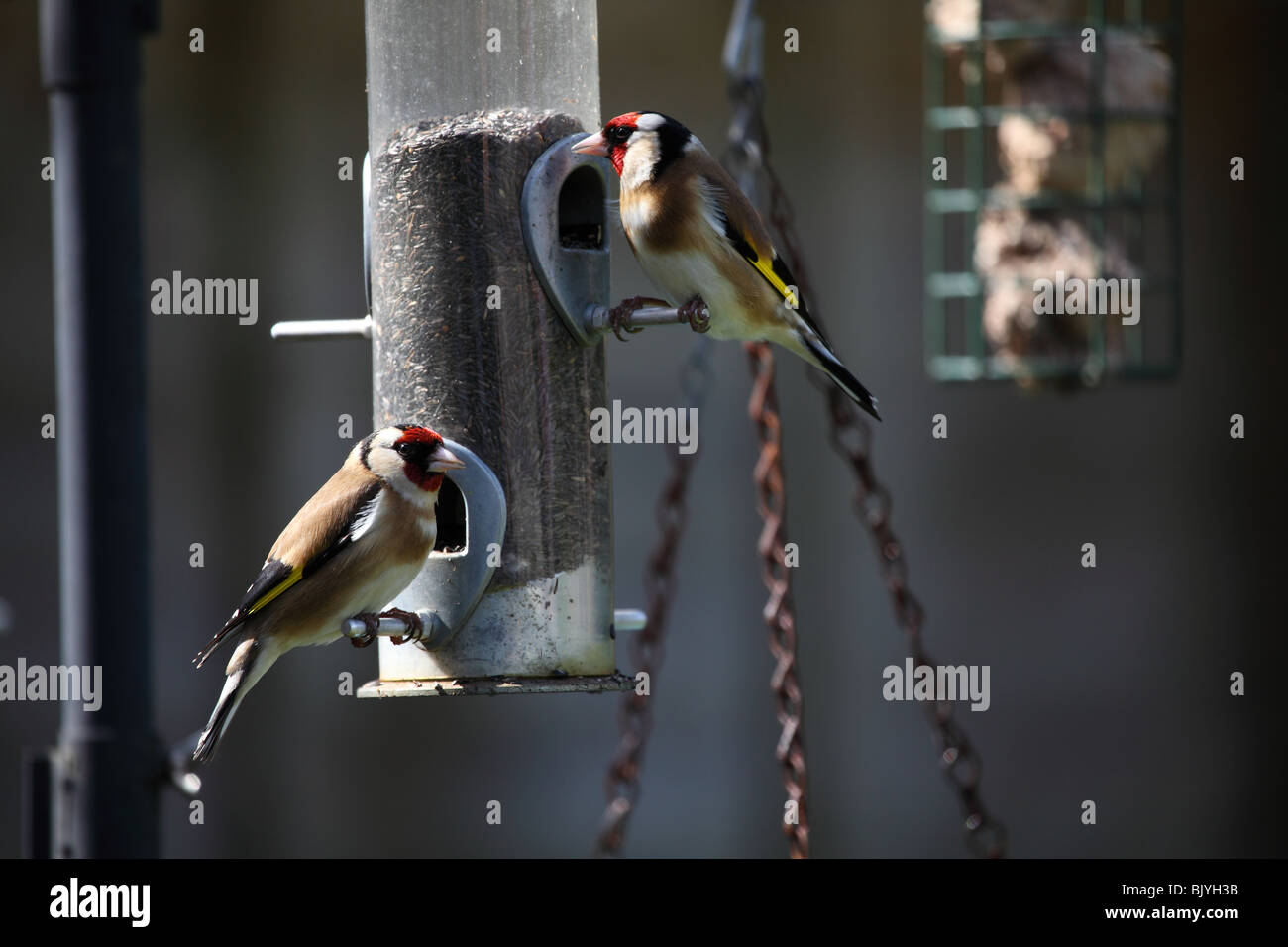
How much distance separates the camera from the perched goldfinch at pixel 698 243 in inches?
166

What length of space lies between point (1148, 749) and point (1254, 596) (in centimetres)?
94

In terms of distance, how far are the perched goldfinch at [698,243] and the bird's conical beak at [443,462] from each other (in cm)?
69

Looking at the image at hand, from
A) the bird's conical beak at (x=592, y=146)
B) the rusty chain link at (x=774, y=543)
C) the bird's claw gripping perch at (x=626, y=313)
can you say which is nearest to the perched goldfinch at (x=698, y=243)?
the bird's conical beak at (x=592, y=146)

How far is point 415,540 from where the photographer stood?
392 centimetres

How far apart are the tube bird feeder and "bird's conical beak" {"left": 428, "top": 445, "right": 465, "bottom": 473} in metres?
0.12

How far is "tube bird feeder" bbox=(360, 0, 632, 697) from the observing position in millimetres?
4090

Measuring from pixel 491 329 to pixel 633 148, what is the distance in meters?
0.55

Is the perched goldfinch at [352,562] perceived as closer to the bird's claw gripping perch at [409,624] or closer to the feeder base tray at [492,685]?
the bird's claw gripping perch at [409,624]

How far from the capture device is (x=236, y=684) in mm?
3812

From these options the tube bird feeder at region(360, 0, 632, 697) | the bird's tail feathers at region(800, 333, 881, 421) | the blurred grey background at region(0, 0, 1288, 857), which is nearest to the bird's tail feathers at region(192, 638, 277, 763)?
the tube bird feeder at region(360, 0, 632, 697)

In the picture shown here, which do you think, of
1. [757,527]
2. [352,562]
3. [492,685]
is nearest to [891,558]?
[492,685]
